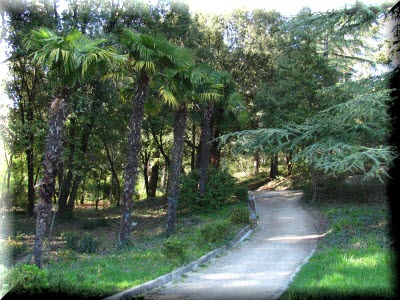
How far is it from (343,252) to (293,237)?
11.5 feet

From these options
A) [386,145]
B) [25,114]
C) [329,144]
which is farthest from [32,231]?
[386,145]

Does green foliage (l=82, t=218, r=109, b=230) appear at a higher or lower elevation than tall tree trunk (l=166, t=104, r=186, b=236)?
lower

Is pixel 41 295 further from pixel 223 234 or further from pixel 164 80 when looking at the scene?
pixel 164 80

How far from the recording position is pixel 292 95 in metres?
19.2

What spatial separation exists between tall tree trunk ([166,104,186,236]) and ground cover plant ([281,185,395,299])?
5584mm

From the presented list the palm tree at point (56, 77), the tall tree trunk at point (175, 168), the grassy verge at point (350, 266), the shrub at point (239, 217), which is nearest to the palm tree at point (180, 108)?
the tall tree trunk at point (175, 168)

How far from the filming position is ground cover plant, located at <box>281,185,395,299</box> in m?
5.21

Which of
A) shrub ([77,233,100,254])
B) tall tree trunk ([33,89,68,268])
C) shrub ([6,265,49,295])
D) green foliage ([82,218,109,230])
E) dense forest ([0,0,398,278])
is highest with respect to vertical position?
dense forest ([0,0,398,278])

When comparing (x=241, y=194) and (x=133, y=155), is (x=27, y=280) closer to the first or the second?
A: (x=133, y=155)

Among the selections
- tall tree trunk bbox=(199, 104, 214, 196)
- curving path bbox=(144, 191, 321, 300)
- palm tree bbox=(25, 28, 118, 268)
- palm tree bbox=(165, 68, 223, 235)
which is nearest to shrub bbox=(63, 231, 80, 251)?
palm tree bbox=(165, 68, 223, 235)

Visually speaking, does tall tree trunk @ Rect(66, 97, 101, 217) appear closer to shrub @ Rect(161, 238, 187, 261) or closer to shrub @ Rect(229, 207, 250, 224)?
shrub @ Rect(229, 207, 250, 224)

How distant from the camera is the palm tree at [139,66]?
38.0 feet

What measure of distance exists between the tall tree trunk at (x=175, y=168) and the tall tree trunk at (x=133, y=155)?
2.50 m

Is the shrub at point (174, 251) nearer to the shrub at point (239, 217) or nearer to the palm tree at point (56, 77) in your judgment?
the palm tree at point (56, 77)
